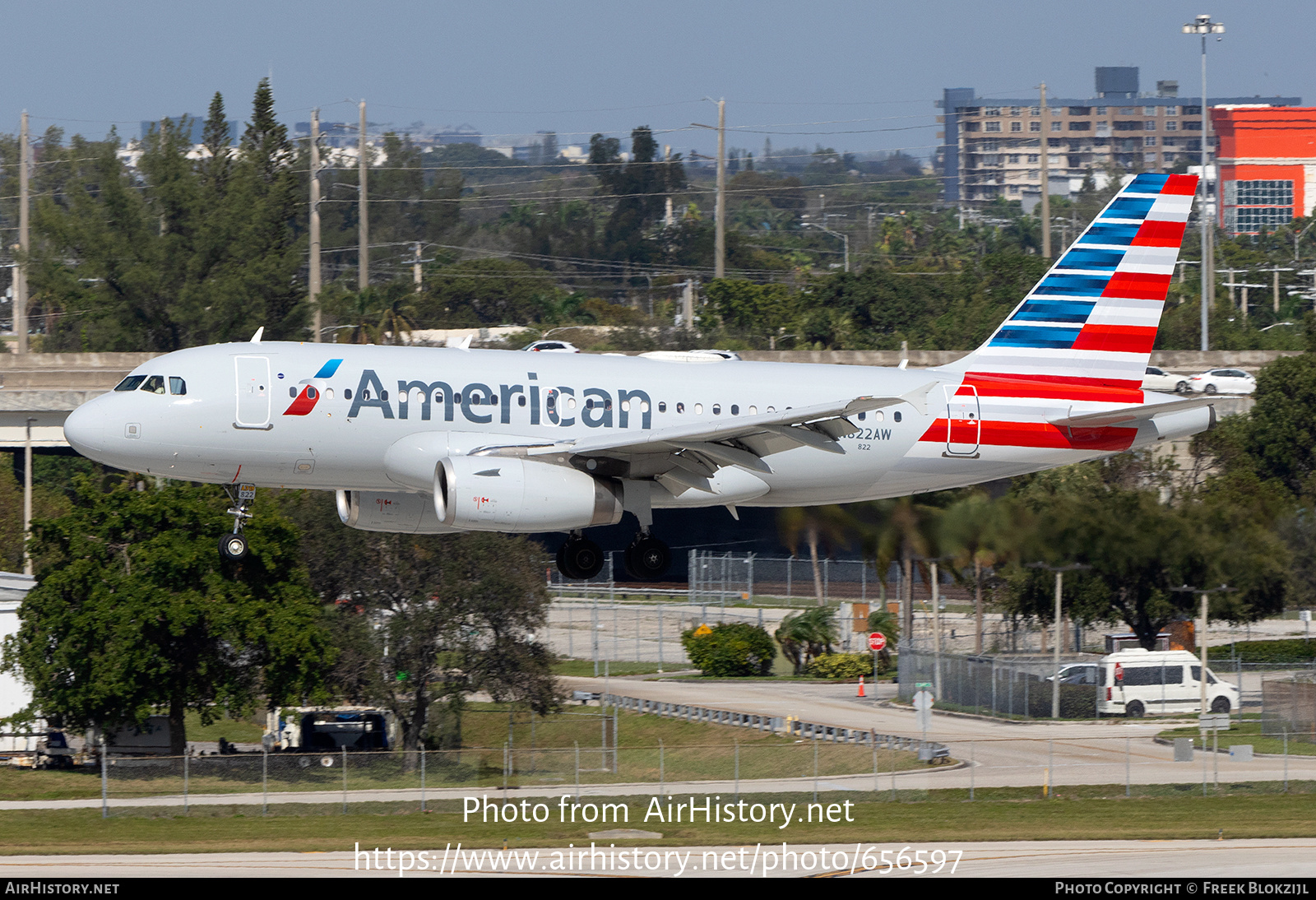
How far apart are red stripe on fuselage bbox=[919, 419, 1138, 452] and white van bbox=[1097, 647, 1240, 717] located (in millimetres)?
21500

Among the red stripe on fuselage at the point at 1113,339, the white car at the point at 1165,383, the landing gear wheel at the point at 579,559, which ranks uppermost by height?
the white car at the point at 1165,383

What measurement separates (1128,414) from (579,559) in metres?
12.3

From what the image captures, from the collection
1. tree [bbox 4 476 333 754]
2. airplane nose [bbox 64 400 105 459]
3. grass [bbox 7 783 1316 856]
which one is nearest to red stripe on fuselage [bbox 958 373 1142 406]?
grass [bbox 7 783 1316 856]

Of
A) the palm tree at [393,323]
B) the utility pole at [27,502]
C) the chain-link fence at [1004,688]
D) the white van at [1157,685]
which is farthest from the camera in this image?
the palm tree at [393,323]

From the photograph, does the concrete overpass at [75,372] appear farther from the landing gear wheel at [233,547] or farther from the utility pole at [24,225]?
the landing gear wheel at [233,547]

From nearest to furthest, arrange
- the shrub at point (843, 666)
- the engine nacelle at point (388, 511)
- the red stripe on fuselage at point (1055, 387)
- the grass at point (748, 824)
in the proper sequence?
the engine nacelle at point (388, 511) < the grass at point (748, 824) < the red stripe on fuselage at point (1055, 387) < the shrub at point (843, 666)

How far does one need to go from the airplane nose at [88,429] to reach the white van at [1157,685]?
3647 centimetres

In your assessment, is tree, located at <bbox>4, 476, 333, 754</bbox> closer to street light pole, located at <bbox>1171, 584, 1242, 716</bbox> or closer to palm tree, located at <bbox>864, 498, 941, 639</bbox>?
palm tree, located at <bbox>864, 498, 941, 639</bbox>

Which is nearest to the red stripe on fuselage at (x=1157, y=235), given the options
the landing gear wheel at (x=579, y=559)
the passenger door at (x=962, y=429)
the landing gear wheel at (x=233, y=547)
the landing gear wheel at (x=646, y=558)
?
the passenger door at (x=962, y=429)

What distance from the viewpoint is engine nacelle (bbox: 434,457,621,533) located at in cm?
3319

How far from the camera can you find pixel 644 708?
63.1 m

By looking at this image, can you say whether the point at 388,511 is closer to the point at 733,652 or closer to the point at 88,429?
the point at 88,429

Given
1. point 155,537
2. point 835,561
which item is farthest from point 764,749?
point 835,561

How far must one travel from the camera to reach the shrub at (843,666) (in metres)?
72.8
